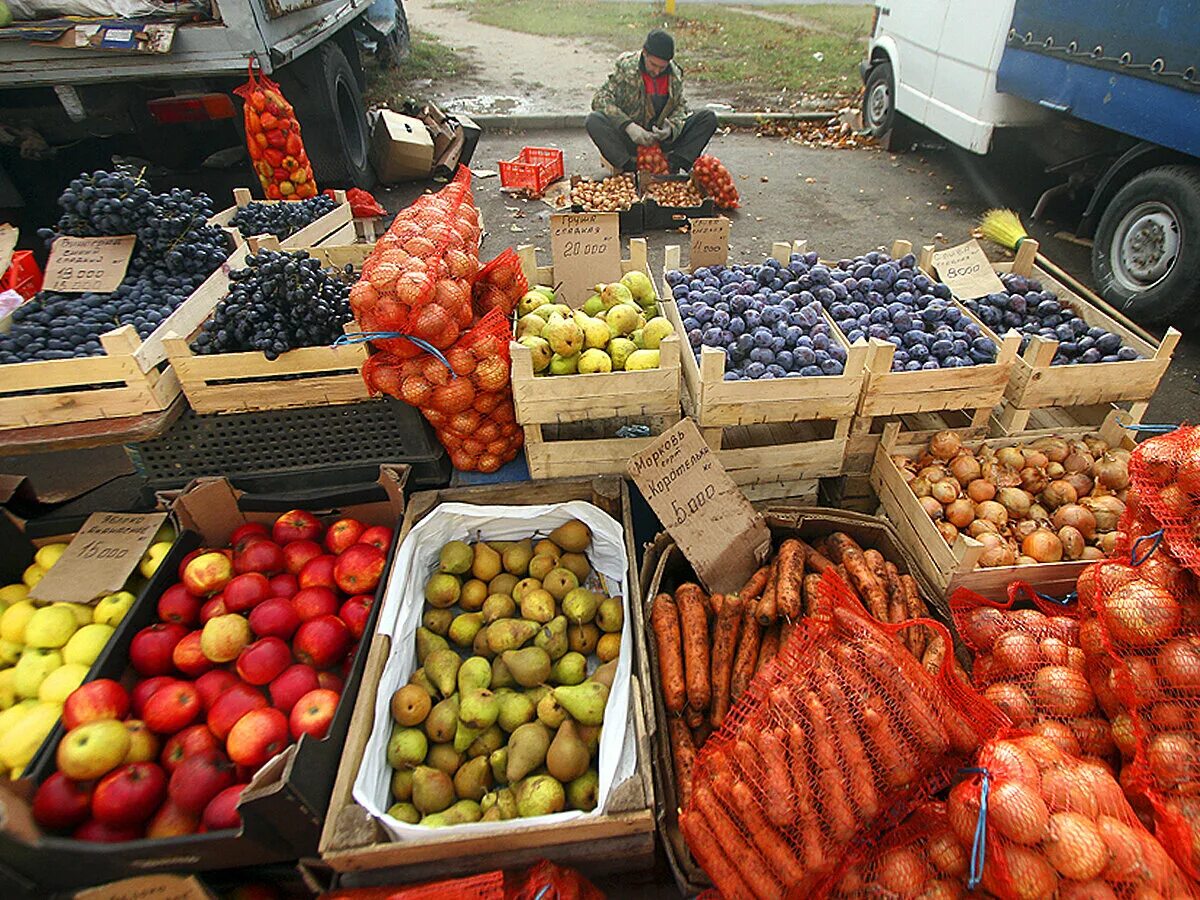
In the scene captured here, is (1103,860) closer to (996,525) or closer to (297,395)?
(996,525)

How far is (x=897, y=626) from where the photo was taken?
190cm

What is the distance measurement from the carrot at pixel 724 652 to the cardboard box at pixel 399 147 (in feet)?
23.9

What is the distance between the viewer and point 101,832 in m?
1.81

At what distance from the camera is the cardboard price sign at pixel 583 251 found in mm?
3393

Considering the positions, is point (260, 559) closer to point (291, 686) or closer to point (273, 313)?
point (291, 686)

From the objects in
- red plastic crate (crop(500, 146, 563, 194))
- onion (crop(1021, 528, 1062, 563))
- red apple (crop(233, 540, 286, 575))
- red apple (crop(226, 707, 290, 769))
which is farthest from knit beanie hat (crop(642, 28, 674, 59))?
red apple (crop(226, 707, 290, 769))

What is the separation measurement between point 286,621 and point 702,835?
153cm

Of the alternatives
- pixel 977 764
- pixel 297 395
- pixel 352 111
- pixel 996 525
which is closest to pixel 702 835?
pixel 977 764

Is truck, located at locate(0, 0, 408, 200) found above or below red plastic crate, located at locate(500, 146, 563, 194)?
above

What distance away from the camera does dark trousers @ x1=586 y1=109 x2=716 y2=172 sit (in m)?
7.45

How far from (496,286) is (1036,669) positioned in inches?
101

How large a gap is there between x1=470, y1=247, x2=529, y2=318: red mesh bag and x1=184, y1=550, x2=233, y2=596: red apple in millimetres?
1494

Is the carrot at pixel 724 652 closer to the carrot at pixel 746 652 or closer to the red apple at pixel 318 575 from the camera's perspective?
the carrot at pixel 746 652

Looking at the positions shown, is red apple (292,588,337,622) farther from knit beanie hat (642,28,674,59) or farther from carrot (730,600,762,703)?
knit beanie hat (642,28,674,59)
